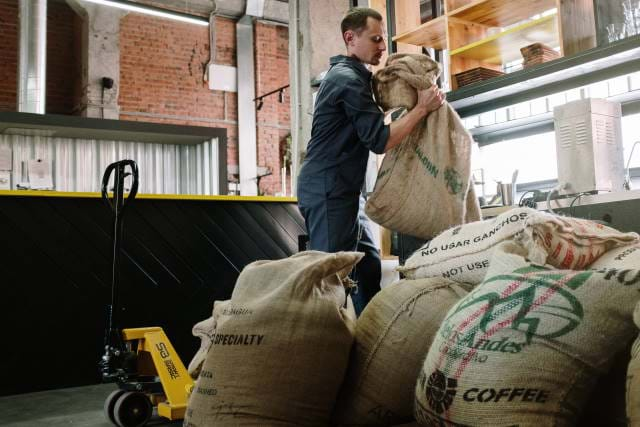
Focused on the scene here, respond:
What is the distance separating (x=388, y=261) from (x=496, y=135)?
1.47 meters

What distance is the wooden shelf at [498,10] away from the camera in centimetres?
368

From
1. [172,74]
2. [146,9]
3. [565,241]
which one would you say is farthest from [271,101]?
[565,241]

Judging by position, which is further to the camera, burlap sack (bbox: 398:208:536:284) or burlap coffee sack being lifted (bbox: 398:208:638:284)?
burlap sack (bbox: 398:208:536:284)

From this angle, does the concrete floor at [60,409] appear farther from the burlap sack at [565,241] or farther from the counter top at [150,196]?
the burlap sack at [565,241]

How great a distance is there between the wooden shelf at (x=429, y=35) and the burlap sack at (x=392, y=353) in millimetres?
2823

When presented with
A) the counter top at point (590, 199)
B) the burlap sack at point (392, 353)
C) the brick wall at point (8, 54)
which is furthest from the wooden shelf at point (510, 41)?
the brick wall at point (8, 54)

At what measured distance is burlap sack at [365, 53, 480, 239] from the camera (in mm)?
2117

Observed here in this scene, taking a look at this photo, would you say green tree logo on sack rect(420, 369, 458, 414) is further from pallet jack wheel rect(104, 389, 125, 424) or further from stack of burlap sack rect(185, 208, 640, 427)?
pallet jack wheel rect(104, 389, 125, 424)

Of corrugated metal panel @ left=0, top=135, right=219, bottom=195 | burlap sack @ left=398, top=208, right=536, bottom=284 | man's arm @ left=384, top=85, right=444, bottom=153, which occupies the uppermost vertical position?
corrugated metal panel @ left=0, top=135, right=219, bottom=195

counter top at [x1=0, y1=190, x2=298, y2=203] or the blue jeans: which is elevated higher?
counter top at [x1=0, y1=190, x2=298, y2=203]

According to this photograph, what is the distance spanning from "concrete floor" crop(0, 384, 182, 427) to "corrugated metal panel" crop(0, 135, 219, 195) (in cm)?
414

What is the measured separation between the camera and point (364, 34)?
2.39 metres

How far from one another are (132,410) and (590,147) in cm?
225

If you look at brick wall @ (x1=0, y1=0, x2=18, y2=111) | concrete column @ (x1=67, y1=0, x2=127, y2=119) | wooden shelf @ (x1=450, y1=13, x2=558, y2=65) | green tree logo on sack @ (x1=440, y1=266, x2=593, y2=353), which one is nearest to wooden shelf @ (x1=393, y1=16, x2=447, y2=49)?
wooden shelf @ (x1=450, y1=13, x2=558, y2=65)
